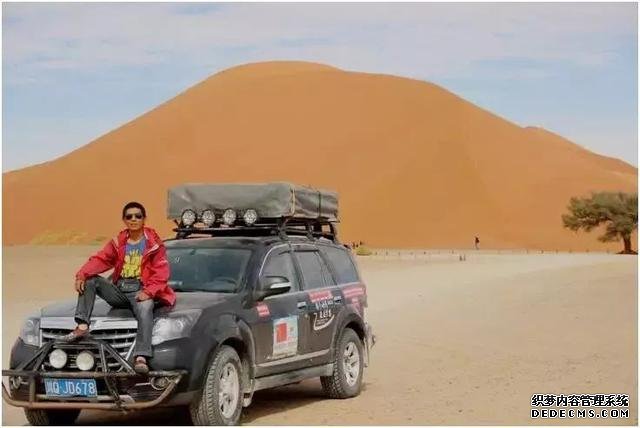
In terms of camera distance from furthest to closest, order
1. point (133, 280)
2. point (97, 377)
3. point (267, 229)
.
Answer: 1. point (267, 229)
2. point (133, 280)
3. point (97, 377)

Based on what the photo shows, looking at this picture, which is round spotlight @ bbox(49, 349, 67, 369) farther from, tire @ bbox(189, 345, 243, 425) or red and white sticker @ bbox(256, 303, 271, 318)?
red and white sticker @ bbox(256, 303, 271, 318)

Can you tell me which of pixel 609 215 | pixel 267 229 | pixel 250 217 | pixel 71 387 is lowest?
pixel 71 387

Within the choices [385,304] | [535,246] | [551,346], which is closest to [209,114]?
[535,246]

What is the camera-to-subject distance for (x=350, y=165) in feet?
351

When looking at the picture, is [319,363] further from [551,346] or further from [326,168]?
[326,168]

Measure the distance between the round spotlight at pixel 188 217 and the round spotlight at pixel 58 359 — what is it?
116 inches

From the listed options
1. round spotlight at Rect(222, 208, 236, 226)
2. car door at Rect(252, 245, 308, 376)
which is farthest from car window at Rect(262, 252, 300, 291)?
round spotlight at Rect(222, 208, 236, 226)

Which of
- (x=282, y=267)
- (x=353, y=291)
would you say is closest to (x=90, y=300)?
(x=282, y=267)

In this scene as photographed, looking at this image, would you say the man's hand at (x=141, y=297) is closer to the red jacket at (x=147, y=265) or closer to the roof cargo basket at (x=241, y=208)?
the red jacket at (x=147, y=265)

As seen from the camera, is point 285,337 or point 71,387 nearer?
point 71,387

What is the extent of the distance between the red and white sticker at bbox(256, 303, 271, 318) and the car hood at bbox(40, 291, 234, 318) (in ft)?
1.09

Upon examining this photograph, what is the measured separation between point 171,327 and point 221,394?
74cm

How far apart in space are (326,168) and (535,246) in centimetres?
2246

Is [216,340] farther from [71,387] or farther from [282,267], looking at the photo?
[282,267]
